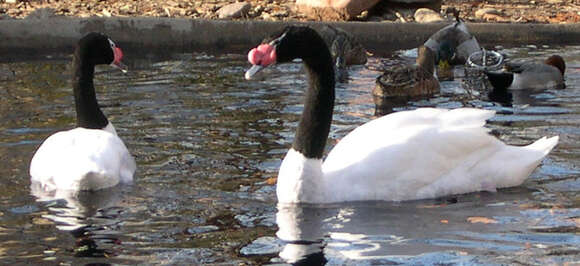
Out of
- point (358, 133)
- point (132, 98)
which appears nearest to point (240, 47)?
point (132, 98)

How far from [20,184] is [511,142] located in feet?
13.5

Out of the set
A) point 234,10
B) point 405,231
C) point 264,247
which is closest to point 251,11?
point 234,10

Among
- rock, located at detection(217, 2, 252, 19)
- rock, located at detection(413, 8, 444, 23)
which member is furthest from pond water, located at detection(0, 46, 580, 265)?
rock, located at detection(413, 8, 444, 23)

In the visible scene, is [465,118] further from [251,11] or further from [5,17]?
[251,11]

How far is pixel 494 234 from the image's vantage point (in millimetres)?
7434

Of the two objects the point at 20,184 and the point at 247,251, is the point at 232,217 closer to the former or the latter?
the point at 247,251

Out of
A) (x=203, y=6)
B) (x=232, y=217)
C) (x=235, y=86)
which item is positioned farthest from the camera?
(x=203, y=6)

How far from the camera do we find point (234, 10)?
18062 mm

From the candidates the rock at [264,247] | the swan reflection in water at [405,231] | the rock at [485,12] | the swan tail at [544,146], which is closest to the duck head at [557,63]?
the rock at [485,12]

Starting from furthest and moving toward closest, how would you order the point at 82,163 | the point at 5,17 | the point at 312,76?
the point at 5,17, the point at 82,163, the point at 312,76

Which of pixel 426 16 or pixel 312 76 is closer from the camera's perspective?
pixel 312 76

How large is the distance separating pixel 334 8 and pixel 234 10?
1511 millimetres

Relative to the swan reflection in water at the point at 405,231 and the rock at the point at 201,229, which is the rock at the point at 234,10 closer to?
the swan reflection in water at the point at 405,231

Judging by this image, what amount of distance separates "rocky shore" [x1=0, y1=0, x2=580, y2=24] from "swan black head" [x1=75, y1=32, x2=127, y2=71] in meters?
7.89
